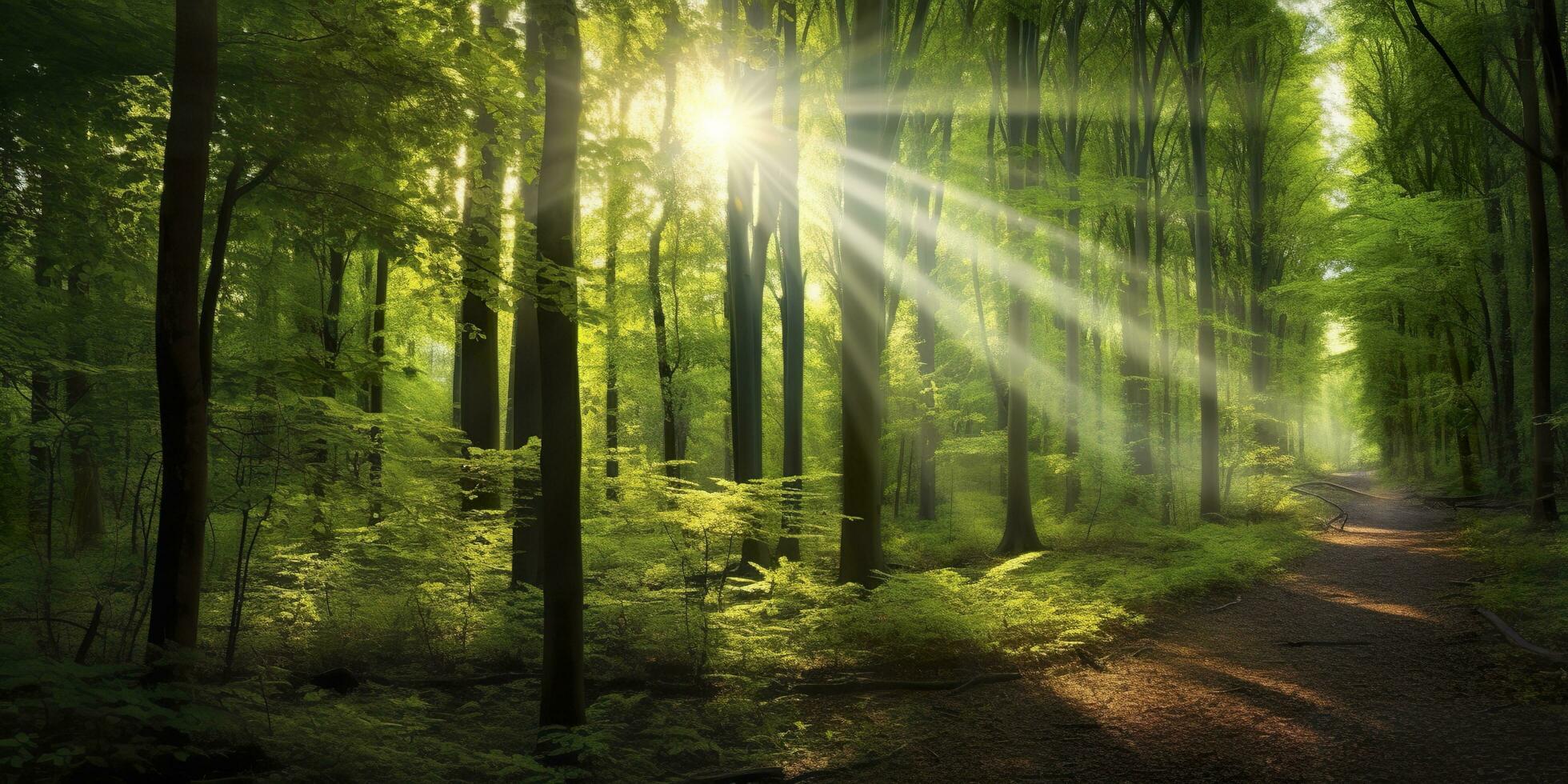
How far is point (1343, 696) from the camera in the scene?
607 cm

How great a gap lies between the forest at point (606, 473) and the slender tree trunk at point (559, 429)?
0.04m

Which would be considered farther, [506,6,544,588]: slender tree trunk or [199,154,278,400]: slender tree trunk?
[506,6,544,588]: slender tree trunk

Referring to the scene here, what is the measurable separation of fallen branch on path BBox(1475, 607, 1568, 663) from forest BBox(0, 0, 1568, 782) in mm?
65

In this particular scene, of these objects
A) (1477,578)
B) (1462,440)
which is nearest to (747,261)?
(1477,578)

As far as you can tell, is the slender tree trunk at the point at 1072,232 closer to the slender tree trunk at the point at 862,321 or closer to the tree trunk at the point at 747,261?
the slender tree trunk at the point at 862,321

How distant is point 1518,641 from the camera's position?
673 cm

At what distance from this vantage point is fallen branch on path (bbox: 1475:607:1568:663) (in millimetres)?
6104

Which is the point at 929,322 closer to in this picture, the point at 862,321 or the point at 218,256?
the point at 862,321

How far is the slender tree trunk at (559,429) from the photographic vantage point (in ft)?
17.4

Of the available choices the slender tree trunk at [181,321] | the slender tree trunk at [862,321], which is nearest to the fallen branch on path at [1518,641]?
the slender tree trunk at [862,321]

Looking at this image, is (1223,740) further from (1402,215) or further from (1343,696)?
Answer: (1402,215)

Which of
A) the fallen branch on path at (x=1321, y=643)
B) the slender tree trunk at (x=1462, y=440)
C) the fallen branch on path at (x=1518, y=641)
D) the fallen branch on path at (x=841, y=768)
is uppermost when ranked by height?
the slender tree trunk at (x=1462, y=440)

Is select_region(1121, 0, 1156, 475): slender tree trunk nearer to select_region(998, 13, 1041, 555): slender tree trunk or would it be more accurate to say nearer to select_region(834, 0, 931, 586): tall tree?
select_region(998, 13, 1041, 555): slender tree trunk

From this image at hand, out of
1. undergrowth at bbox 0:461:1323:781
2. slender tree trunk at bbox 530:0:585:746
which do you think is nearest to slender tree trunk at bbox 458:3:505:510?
undergrowth at bbox 0:461:1323:781
